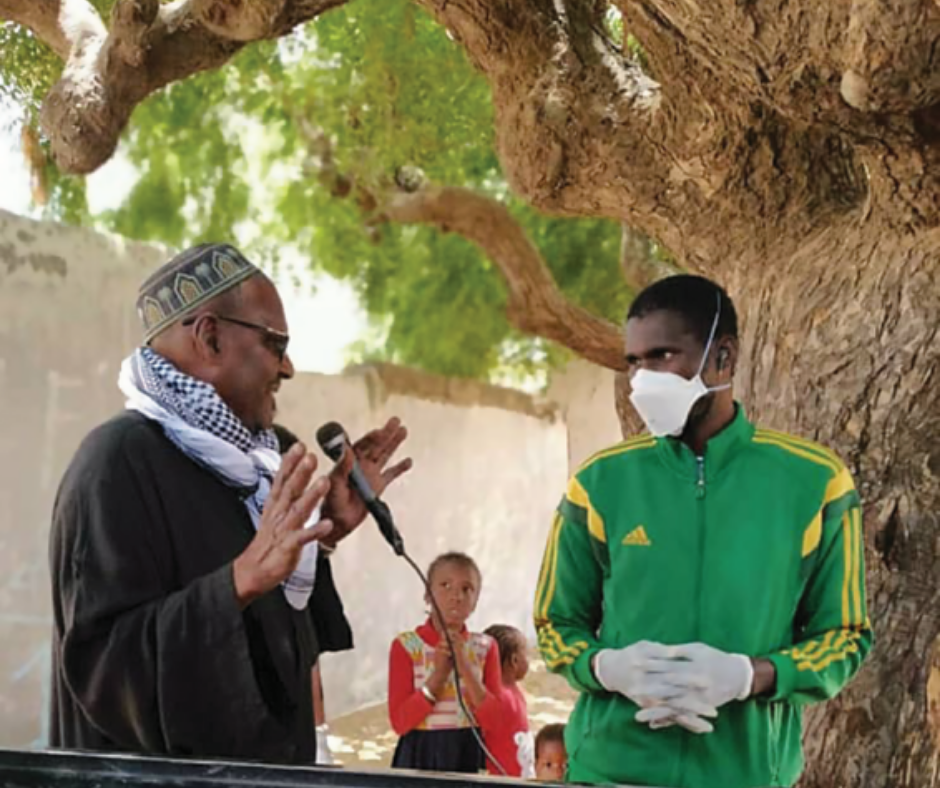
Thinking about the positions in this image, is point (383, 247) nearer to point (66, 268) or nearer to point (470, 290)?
point (470, 290)

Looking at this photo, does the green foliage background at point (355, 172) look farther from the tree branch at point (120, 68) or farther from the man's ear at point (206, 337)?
the man's ear at point (206, 337)

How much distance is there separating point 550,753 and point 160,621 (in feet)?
8.92

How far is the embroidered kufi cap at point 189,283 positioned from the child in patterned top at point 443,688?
7.37 ft

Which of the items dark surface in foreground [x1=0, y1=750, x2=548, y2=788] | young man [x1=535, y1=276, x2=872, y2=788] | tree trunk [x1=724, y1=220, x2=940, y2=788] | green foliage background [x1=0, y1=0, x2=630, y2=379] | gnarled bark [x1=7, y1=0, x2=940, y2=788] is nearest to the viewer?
dark surface in foreground [x1=0, y1=750, x2=548, y2=788]

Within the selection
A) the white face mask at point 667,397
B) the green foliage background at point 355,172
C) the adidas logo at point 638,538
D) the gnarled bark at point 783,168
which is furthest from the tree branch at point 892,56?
the green foliage background at point 355,172

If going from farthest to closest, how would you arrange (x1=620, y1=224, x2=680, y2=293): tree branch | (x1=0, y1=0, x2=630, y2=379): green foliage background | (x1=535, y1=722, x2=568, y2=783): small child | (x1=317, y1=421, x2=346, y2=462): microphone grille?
1. (x1=0, y1=0, x2=630, y2=379): green foliage background
2. (x1=620, y1=224, x2=680, y2=293): tree branch
3. (x1=535, y1=722, x2=568, y2=783): small child
4. (x1=317, y1=421, x2=346, y2=462): microphone grille

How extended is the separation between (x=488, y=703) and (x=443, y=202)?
15.1 feet

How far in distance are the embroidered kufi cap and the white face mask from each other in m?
0.76

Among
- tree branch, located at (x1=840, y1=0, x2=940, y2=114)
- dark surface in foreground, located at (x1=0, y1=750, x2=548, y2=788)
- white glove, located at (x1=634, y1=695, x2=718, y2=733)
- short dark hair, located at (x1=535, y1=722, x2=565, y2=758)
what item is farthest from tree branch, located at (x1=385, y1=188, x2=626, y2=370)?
dark surface in foreground, located at (x1=0, y1=750, x2=548, y2=788)

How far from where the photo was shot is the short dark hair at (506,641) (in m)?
5.05

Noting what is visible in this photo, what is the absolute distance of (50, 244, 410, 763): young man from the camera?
2.01m

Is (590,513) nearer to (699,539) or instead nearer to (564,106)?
(699,539)

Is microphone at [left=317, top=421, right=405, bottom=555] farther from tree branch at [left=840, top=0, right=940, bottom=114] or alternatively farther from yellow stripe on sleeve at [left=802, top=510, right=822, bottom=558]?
tree branch at [left=840, top=0, right=940, bottom=114]

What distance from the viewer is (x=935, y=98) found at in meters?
3.02
